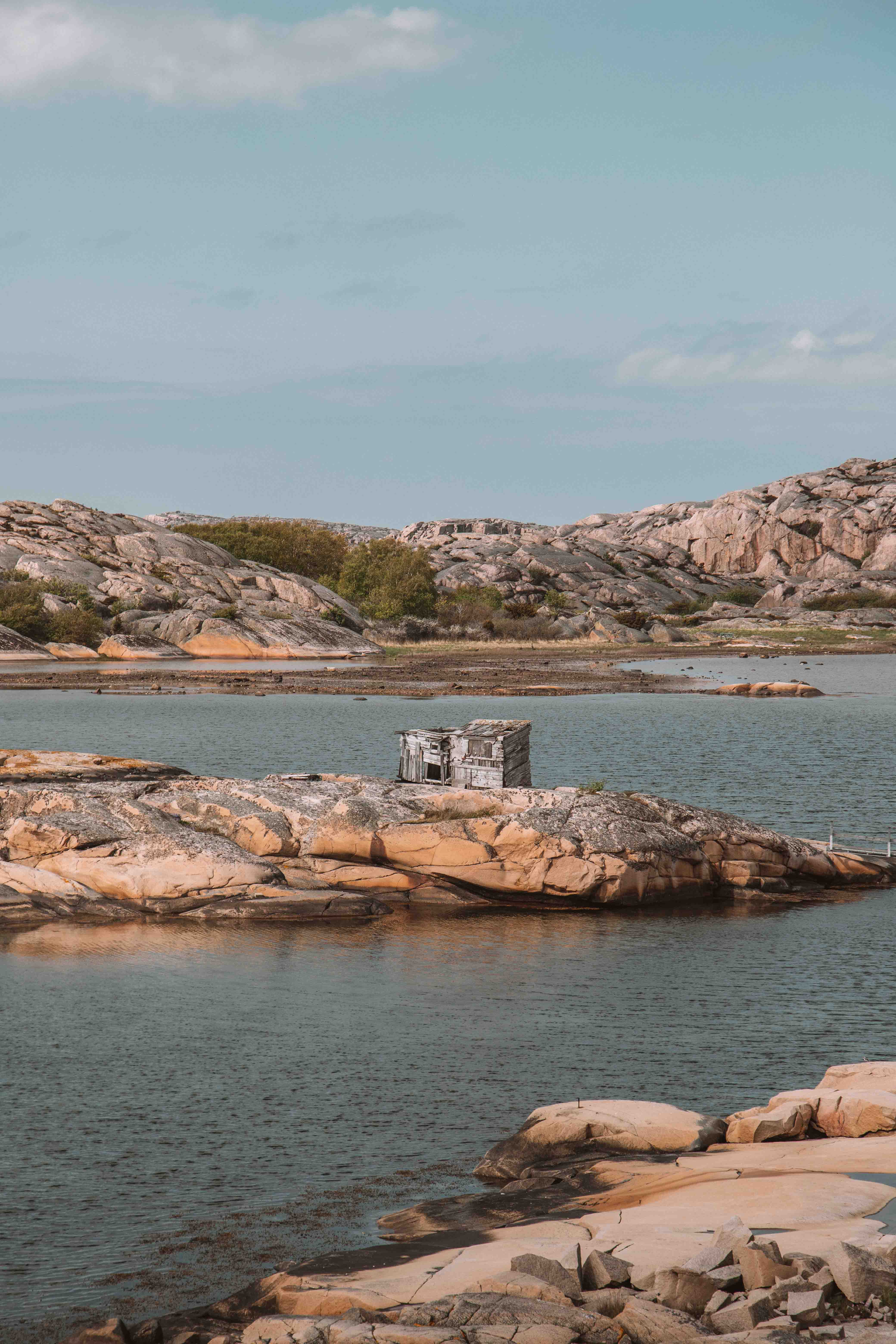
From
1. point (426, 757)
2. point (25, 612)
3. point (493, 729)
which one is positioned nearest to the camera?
point (493, 729)

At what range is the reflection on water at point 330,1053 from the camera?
1152 cm

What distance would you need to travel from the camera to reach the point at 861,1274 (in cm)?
816

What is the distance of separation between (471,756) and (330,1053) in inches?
→ 639

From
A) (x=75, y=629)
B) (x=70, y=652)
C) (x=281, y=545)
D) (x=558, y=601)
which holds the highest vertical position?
(x=281, y=545)

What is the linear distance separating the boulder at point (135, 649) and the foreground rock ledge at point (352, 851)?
273ft

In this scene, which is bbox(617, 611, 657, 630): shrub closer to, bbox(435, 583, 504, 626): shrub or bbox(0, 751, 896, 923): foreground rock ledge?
bbox(435, 583, 504, 626): shrub

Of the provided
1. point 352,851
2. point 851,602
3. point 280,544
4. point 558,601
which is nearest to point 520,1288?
point 352,851

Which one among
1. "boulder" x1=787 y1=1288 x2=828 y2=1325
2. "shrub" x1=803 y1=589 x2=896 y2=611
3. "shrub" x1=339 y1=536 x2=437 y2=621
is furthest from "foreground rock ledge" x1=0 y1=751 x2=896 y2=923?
"shrub" x1=803 y1=589 x2=896 y2=611

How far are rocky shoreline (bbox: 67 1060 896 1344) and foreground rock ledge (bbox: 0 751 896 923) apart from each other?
13.3 m

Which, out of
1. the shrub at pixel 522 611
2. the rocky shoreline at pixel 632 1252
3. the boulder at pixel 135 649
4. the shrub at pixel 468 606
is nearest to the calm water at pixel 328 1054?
the rocky shoreline at pixel 632 1252

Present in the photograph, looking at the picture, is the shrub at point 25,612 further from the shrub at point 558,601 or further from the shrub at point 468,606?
the shrub at point 558,601

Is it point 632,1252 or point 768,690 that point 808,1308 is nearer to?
point 632,1252

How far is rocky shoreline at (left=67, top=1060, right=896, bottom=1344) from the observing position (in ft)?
26.3

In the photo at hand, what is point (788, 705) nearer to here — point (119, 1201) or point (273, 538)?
point (119, 1201)
